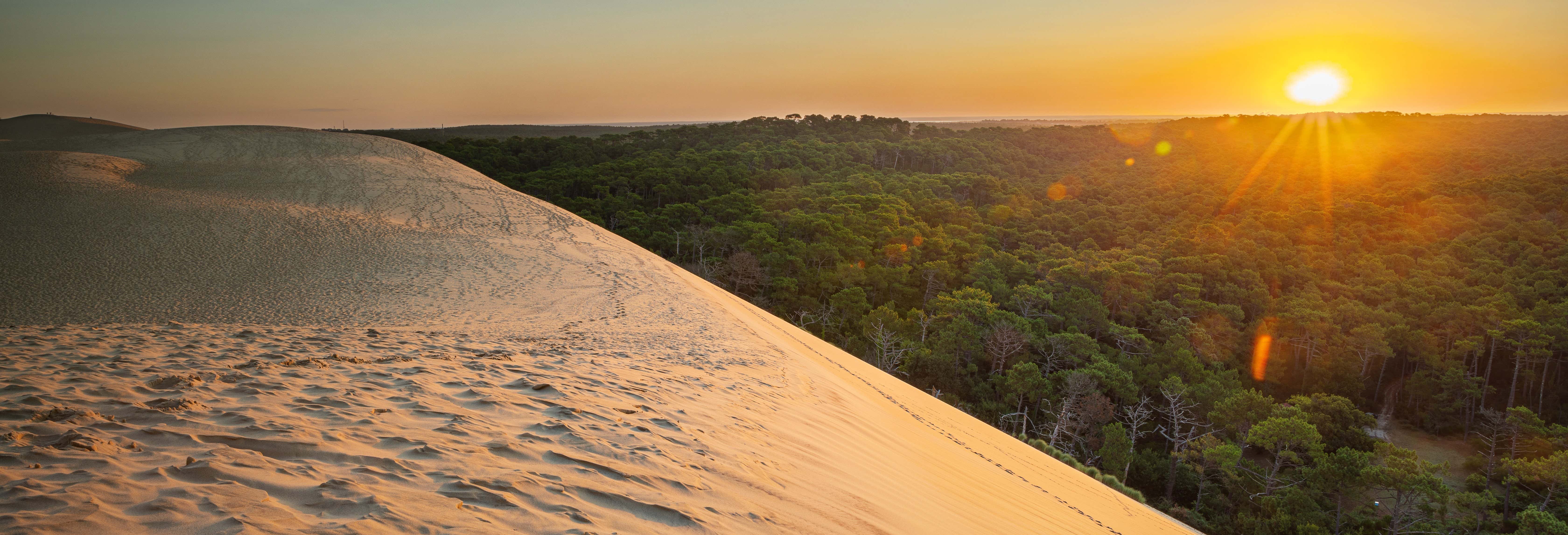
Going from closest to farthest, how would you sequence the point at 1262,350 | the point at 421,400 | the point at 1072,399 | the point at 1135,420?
the point at 421,400
the point at 1072,399
the point at 1135,420
the point at 1262,350

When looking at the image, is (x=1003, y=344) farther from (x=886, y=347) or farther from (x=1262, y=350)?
(x=1262, y=350)

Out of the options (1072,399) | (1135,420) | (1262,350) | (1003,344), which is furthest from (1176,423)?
(1262,350)

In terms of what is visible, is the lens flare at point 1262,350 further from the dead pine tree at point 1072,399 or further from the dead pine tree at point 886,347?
the dead pine tree at point 886,347

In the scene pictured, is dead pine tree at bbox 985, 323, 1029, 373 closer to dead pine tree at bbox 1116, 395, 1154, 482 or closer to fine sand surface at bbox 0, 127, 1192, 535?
dead pine tree at bbox 1116, 395, 1154, 482

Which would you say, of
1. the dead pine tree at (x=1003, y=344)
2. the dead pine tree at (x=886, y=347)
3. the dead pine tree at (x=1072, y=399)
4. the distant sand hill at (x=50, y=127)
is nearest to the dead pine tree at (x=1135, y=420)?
the dead pine tree at (x=1072, y=399)

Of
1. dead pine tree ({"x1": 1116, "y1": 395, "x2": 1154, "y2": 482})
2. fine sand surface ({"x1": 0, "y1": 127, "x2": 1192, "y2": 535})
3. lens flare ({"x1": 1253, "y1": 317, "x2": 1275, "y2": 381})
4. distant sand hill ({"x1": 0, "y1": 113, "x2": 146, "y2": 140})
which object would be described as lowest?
dead pine tree ({"x1": 1116, "y1": 395, "x2": 1154, "y2": 482})

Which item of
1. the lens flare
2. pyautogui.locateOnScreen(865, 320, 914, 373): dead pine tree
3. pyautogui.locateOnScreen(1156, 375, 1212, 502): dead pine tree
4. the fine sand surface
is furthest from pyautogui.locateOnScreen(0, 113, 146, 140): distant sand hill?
the lens flare
